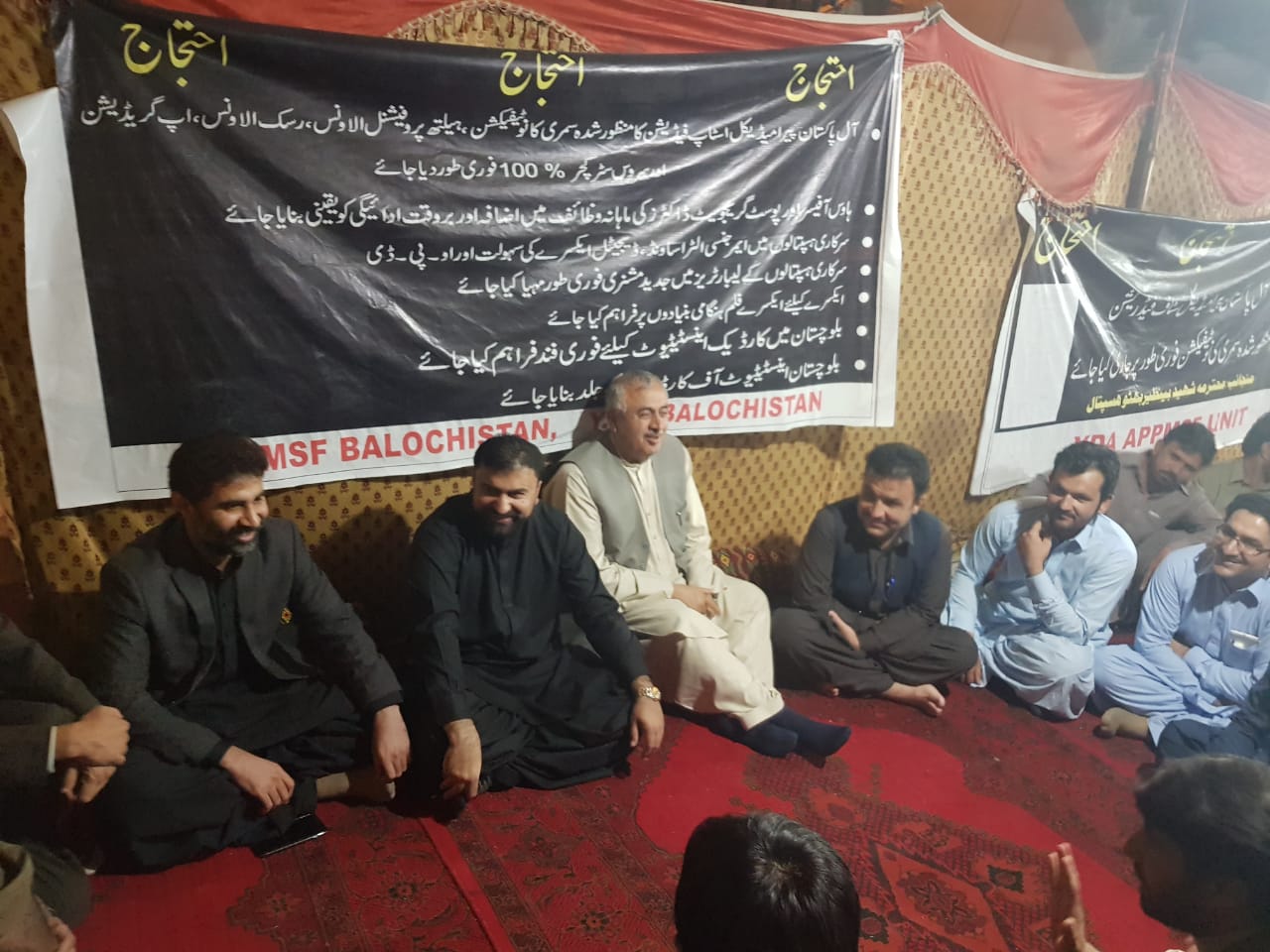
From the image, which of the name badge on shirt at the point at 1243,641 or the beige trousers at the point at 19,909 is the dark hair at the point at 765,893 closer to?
the beige trousers at the point at 19,909

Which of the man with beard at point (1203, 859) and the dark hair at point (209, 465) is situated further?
the dark hair at point (209, 465)

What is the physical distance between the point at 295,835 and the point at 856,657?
1.94 metres

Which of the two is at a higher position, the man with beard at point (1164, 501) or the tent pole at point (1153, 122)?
the tent pole at point (1153, 122)

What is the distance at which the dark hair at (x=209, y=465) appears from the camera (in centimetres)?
209

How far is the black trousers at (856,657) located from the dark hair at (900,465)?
1.90 ft

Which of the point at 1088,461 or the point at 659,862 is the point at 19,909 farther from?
the point at 1088,461

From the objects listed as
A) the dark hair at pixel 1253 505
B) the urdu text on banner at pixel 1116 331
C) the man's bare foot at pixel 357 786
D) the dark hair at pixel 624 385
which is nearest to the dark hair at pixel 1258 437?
the urdu text on banner at pixel 1116 331

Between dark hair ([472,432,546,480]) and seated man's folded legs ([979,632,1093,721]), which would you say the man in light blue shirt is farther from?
dark hair ([472,432,546,480])

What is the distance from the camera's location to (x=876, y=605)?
3.22 metres

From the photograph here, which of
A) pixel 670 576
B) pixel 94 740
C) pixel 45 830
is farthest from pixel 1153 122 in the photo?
pixel 45 830

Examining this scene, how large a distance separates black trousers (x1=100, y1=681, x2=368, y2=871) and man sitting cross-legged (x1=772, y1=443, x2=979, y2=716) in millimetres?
1595

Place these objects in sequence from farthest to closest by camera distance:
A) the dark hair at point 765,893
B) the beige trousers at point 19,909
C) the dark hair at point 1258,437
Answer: the dark hair at point 1258,437
the beige trousers at point 19,909
the dark hair at point 765,893

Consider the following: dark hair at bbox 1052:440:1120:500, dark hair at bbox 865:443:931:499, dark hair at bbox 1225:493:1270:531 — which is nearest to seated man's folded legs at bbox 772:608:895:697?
dark hair at bbox 865:443:931:499

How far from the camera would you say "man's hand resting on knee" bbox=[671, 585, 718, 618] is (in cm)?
307
